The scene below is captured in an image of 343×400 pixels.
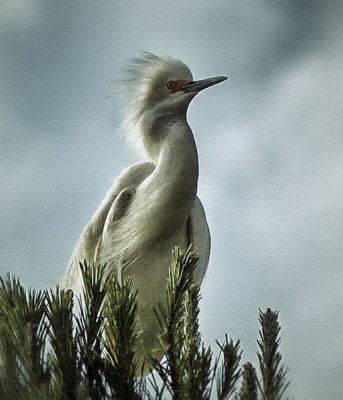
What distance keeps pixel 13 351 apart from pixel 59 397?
0.33ft

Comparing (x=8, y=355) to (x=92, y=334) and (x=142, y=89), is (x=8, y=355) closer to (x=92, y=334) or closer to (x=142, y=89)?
(x=92, y=334)

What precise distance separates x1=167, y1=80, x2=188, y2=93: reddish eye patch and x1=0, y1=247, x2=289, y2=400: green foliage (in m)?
1.31

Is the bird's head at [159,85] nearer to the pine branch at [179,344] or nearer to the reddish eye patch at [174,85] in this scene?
the reddish eye patch at [174,85]

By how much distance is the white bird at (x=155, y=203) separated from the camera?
1984mm

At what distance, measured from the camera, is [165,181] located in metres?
2.03

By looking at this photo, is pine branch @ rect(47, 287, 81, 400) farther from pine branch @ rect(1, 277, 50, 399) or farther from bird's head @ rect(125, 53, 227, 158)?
bird's head @ rect(125, 53, 227, 158)

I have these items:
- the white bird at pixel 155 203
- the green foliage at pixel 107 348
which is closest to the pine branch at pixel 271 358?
the green foliage at pixel 107 348

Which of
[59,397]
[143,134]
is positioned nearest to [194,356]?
[59,397]

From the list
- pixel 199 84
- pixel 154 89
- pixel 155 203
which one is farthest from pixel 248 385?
pixel 154 89

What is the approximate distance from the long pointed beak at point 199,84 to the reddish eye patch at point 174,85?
2 cm

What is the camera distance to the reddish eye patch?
6.86 feet

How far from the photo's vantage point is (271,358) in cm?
88

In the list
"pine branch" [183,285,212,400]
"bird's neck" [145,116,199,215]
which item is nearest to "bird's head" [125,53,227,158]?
"bird's neck" [145,116,199,215]

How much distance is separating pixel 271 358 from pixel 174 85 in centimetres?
137
